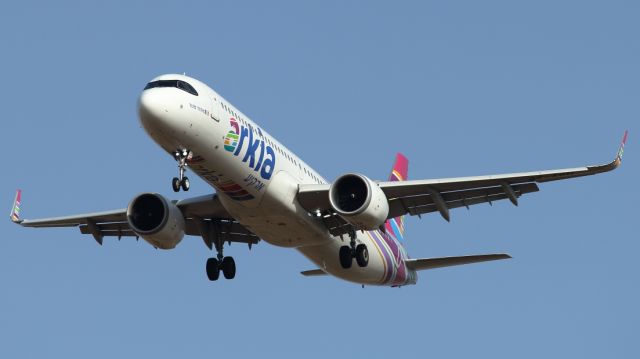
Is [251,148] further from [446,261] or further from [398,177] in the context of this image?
[398,177]

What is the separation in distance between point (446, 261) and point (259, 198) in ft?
34.4

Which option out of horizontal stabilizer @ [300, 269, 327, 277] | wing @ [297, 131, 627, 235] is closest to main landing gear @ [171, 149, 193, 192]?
wing @ [297, 131, 627, 235]

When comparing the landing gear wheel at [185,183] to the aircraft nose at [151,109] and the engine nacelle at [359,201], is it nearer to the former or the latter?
the aircraft nose at [151,109]

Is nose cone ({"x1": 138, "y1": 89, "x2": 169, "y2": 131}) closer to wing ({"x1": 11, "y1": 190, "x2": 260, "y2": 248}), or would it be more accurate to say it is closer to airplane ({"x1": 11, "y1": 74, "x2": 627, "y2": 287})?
airplane ({"x1": 11, "y1": 74, "x2": 627, "y2": 287})

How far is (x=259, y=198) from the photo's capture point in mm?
34906

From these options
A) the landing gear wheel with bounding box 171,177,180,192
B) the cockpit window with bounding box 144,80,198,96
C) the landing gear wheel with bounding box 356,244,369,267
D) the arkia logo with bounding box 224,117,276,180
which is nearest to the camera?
the landing gear wheel with bounding box 171,177,180,192

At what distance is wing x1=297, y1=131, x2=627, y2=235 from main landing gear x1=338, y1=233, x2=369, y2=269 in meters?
0.78

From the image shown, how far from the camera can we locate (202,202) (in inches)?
1494

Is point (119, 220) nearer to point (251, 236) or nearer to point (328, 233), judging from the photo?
point (251, 236)

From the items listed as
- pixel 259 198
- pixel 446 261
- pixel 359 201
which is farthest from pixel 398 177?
pixel 259 198

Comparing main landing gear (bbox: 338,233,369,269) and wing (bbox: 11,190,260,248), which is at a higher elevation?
wing (bbox: 11,190,260,248)

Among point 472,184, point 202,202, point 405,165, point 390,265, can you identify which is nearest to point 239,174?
point 202,202

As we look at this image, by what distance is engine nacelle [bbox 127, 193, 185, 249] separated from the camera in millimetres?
37312

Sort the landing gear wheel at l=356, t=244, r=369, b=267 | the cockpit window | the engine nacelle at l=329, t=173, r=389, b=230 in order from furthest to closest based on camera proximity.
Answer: the landing gear wheel at l=356, t=244, r=369, b=267, the engine nacelle at l=329, t=173, r=389, b=230, the cockpit window
